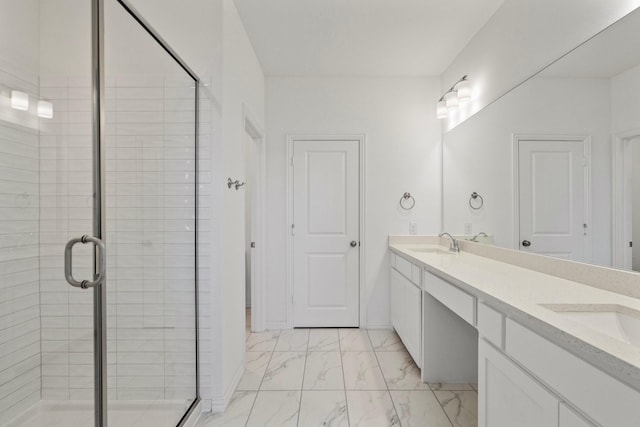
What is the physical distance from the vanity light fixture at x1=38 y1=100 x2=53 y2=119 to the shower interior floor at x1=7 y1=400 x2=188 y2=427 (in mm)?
887

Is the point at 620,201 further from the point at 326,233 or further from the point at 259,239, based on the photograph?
the point at 259,239

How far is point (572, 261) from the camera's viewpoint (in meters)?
1.67

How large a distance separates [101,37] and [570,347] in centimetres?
179

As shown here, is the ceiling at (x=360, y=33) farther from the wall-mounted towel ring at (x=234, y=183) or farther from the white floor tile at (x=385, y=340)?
the white floor tile at (x=385, y=340)

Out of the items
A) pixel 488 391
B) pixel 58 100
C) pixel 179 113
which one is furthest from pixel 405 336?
pixel 58 100

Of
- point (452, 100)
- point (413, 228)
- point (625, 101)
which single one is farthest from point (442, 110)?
point (625, 101)

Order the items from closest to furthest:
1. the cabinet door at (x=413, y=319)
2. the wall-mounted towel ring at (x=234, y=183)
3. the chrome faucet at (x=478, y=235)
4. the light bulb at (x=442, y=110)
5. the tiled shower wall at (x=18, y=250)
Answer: the tiled shower wall at (x=18, y=250)
the wall-mounted towel ring at (x=234, y=183)
the cabinet door at (x=413, y=319)
the chrome faucet at (x=478, y=235)
the light bulb at (x=442, y=110)

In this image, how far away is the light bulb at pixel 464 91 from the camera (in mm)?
2771

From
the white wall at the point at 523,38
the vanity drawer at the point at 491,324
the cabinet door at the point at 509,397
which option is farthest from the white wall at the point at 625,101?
the cabinet door at the point at 509,397

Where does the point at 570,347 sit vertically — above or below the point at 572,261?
below

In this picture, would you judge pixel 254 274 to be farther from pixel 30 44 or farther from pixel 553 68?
pixel 553 68

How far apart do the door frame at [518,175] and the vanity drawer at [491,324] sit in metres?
0.66

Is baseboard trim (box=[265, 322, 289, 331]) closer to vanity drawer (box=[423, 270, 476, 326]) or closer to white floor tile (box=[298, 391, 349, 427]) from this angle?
white floor tile (box=[298, 391, 349, 427])

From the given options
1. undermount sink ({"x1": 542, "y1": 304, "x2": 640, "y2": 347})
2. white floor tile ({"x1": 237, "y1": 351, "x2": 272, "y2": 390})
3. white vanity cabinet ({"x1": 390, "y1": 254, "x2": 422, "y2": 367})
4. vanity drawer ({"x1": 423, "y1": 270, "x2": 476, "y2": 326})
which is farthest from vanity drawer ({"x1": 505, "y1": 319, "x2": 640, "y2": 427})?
white floor tile ({"x1": 237, "y1": 351, "x2": 272, "y2": 390})
